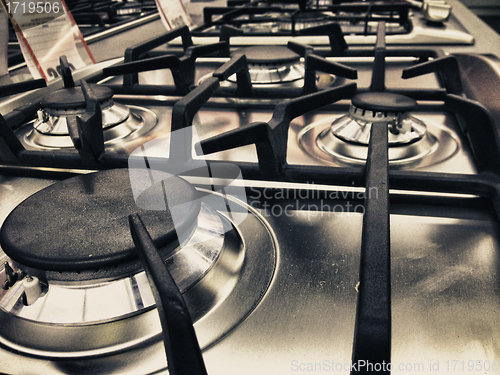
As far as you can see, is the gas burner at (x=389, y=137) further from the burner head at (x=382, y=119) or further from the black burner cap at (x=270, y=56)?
the black burner cap at (x=270, y=56)

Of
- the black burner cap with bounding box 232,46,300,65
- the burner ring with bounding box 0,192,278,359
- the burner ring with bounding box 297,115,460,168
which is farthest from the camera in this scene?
the black burner cap with bounding box 232,46,300,65

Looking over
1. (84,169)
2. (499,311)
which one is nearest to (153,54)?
(84,169)

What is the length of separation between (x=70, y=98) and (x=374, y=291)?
591mm

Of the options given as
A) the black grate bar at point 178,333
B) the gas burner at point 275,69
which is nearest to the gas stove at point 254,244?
the black grate bar at point 178,333

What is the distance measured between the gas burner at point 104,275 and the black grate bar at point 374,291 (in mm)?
129

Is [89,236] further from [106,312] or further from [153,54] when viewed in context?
[153,54]

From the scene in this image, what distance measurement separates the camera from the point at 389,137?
522 mm

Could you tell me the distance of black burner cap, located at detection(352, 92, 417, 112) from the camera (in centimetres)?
52

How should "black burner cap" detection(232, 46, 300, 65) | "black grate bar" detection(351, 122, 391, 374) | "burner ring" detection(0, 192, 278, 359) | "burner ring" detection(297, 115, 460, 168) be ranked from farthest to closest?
"black burner cap" detection(232, 46, 300, 65) < "burner ring" detection(297, 115, 460, 168) < "burner ring" detection(0, 192, 278, 359) < "black grate bar" detection(351, 122, 391, 374)

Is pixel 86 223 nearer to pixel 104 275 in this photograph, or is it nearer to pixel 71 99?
pixel 104 275

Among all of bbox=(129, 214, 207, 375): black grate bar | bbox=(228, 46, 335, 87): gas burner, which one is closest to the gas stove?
bbox=(129, 214, 207, 375): black grate bar

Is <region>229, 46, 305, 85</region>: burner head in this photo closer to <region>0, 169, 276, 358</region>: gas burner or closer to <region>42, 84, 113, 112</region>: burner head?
<region>42, 84, 113, 112</region>: burner head

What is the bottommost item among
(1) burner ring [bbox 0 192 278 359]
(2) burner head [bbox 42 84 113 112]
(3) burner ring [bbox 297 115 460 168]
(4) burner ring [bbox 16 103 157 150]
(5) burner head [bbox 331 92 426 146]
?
(1) burner ring [bbox 0 192 278 359]

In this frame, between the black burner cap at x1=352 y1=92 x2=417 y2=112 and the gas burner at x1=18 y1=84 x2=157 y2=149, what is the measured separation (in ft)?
1.19
